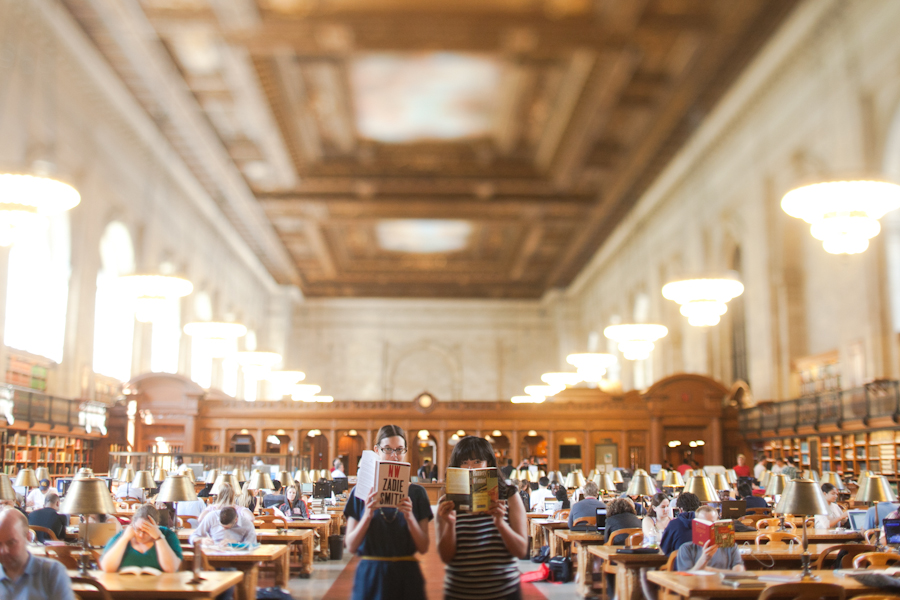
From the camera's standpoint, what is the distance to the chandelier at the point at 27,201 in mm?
10398

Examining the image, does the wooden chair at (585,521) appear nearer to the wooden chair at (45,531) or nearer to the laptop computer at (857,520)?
the laptop computer at (857,520)

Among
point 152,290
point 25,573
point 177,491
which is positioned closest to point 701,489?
point 177,491

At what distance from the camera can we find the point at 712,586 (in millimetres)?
5488

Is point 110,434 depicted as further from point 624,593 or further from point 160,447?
point 624,593

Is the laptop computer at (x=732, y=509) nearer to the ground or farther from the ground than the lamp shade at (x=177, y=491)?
nearer to the ground

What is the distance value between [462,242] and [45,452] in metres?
18.4

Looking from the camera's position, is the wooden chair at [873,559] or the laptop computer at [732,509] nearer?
the wooden chair at [873,559]

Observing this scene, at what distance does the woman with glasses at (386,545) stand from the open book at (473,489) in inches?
8.3

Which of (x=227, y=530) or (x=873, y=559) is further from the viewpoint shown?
(x=227, y=530)

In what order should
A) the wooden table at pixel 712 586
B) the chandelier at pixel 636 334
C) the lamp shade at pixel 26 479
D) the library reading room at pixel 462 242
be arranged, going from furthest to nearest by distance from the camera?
the chandelier at pixel 636 334
the lamp shade at pixel 26 479
the library reading room at pixel 462 242
the wooden table at pixel 712 586

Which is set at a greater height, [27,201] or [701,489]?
[27,201]

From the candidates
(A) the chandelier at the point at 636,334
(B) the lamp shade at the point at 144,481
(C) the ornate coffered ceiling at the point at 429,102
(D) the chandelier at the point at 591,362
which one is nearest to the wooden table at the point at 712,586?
(B) the lamp shade at the point at 144,481

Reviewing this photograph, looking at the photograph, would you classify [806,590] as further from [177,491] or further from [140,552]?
[177,491]

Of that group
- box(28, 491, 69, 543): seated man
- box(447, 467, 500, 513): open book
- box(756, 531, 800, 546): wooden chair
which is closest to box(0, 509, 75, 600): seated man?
box(447, 467, 500, 513): open book
